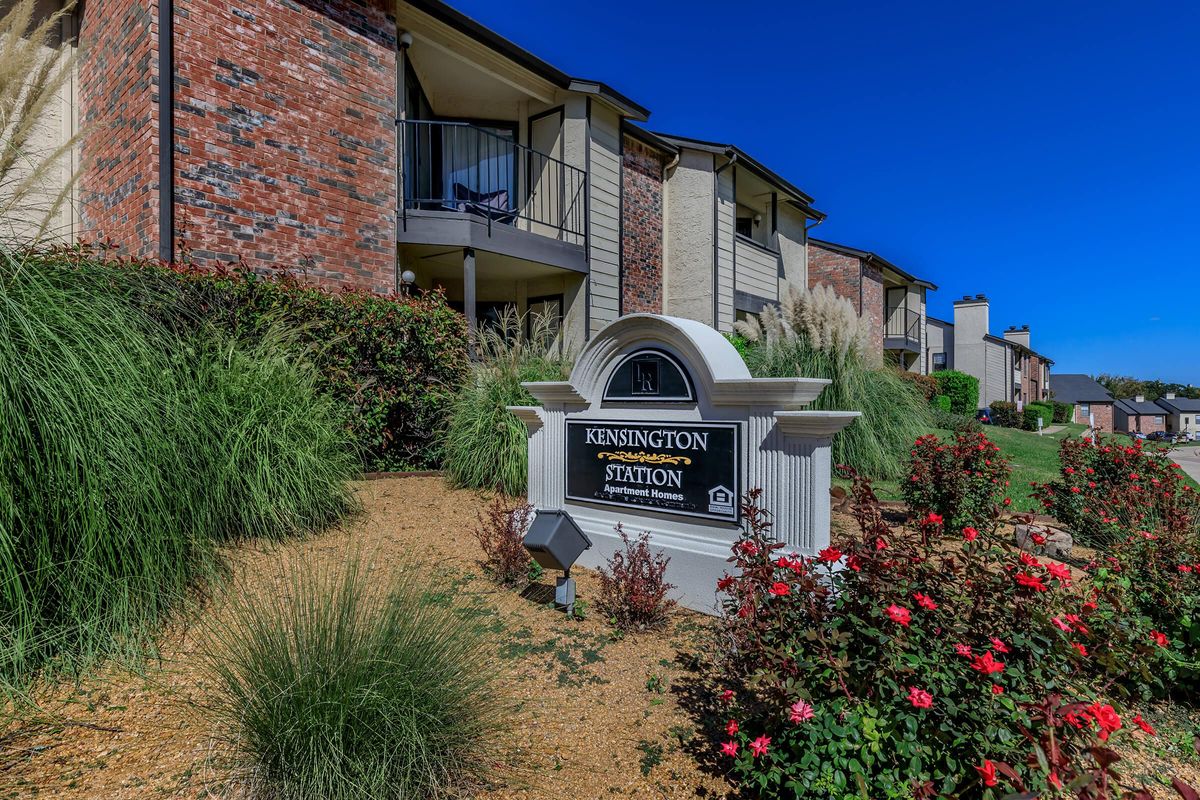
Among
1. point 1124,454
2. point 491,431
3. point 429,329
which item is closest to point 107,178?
point 429,329

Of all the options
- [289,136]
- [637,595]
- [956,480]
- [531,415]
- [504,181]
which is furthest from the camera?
[504,181]

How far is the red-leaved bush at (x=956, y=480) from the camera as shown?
212 inches

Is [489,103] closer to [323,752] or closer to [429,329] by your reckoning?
[429,329]

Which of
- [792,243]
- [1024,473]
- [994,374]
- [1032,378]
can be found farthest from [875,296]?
[1032,378]

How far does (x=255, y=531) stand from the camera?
430cm

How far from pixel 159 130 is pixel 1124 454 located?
35.5ft

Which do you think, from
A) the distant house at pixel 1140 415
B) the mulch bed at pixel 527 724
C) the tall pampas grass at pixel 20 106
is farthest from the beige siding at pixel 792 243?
the distant house at pixel 1140 415

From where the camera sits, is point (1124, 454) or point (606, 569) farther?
point (1124, 454)

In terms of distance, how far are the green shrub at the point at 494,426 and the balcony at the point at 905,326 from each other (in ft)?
82.3

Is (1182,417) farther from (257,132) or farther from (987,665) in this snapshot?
(257,132)

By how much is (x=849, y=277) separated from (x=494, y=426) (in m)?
20.3

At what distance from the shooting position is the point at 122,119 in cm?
743

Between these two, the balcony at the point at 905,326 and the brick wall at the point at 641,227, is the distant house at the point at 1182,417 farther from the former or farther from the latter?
the brick wall at the point at 641,227

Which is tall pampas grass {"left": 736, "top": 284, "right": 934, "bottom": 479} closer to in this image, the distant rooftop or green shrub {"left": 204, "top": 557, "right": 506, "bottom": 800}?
green shrub {"left": 204, "top": 557, "right": 506, "bottom": 800}
